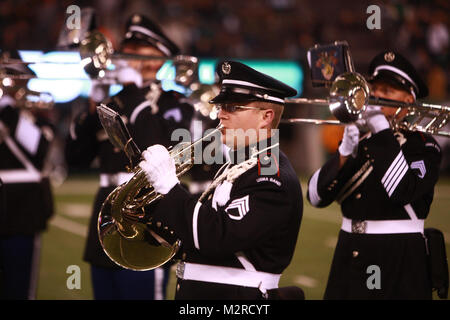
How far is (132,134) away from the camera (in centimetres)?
426

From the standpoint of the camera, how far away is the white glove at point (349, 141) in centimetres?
361

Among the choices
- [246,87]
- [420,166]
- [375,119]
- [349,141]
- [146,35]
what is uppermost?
[146,35]

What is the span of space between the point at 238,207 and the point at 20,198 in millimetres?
2784

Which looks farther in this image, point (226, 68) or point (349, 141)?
point (349, 141)

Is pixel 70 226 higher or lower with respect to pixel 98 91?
lower

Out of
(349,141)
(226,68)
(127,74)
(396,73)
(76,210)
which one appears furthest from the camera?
(76,210)

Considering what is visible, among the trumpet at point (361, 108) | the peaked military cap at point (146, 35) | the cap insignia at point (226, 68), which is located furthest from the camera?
the peaked military cap at point (146, 35)

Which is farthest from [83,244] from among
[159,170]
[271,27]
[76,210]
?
[271,27]

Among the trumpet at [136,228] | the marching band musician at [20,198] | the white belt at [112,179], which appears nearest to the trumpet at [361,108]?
the trumpet at [136,228]

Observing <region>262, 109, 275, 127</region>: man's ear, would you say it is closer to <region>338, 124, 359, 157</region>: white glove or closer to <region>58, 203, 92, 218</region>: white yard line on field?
<region>338, 124, 359, 157</region>: white glove

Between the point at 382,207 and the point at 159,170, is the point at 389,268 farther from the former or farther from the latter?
the point at 159,170

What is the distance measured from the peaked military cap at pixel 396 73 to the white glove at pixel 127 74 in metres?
1.46

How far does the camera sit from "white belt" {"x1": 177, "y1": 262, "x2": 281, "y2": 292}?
9.49 ft

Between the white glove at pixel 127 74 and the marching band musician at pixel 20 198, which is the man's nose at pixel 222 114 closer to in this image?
the white glove at pixel 127 74
